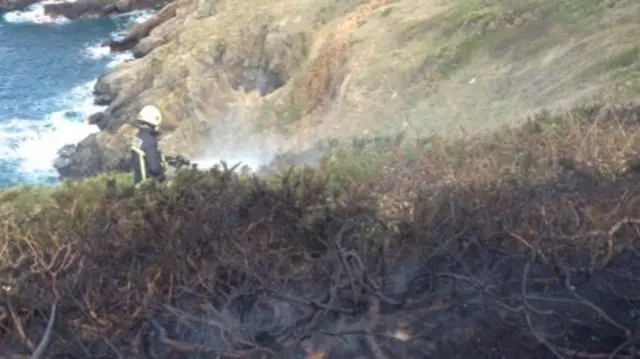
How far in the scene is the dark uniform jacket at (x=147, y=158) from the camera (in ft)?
39.5

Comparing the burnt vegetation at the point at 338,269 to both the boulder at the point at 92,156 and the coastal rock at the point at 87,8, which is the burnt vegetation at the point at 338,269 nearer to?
the boulder at the point at 92,156

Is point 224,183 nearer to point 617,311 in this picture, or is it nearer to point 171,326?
point 171,326

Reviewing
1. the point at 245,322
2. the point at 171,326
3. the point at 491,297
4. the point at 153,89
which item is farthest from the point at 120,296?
the point at 153,89

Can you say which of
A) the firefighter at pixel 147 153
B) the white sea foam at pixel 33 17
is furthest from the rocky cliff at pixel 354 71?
the white sea foam at pixel 33 17

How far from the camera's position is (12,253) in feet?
29.7

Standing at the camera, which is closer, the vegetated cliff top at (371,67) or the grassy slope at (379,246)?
the grassy slope at (379,246)

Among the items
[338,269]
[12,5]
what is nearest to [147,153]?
[338,269]

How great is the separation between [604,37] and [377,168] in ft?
28.6

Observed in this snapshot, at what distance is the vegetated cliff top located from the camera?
59.6 feet

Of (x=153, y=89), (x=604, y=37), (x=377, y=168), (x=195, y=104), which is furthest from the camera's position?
(x=153, y=89)

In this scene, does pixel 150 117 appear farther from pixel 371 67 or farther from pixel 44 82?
pixel 44 82

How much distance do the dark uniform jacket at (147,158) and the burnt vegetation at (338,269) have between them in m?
1.98

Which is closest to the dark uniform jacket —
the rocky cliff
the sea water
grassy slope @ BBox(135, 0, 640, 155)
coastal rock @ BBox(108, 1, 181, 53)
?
grassy slope @ BBox(135, 0, 640, 155)

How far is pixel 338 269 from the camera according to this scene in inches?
321
